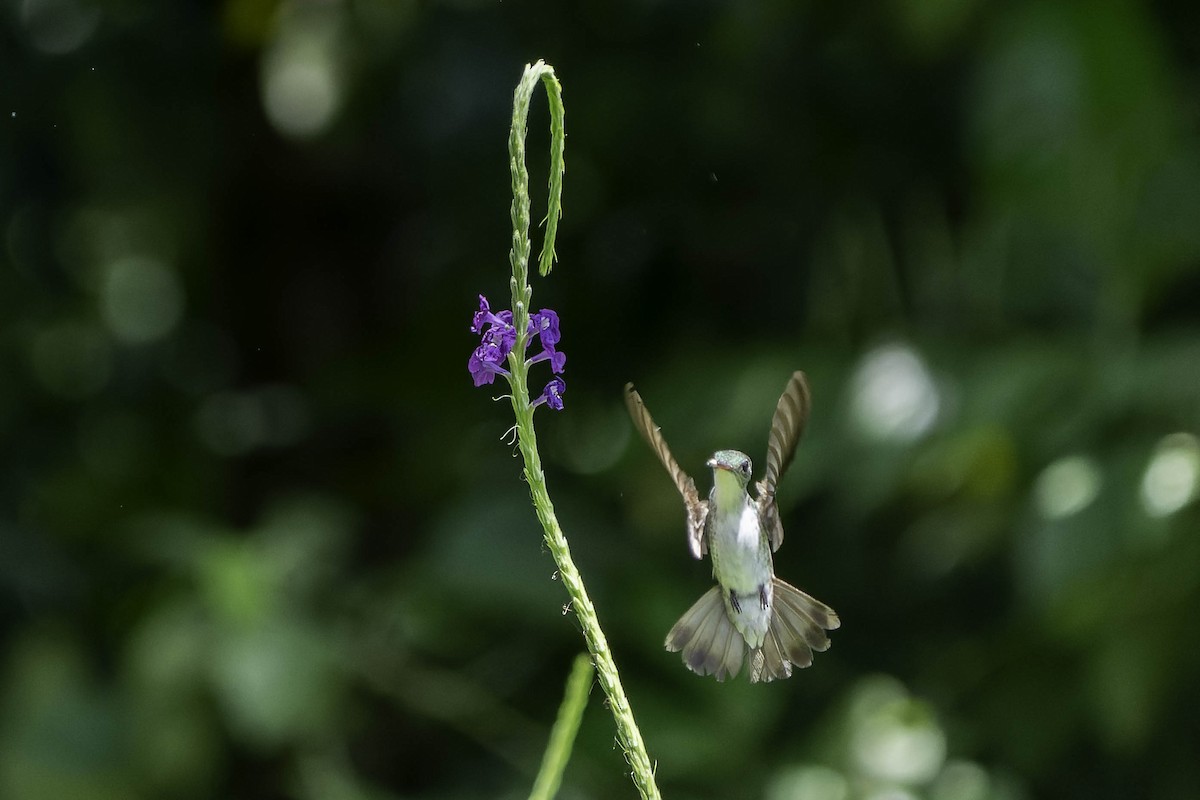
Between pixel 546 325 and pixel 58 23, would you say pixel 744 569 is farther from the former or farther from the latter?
pixel 58 23

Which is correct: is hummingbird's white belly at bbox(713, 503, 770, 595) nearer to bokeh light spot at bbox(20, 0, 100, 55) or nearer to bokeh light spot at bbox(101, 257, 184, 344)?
bokeh light spot at bbox(20, 0, 100, 55)

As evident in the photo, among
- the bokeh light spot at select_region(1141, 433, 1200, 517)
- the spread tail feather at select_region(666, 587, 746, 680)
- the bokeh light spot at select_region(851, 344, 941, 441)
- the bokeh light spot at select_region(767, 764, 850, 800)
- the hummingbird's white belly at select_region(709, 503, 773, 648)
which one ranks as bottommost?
the spread tail feather at select_region(666, 587, 746, 680)

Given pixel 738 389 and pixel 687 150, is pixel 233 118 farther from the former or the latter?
pixel 738 389

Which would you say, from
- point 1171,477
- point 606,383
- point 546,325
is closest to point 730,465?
point 546,325

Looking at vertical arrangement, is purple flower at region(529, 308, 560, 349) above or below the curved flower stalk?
above

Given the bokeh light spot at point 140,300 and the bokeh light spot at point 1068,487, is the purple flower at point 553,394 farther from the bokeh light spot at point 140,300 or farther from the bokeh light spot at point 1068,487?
the bokeh light spot at point 140,300

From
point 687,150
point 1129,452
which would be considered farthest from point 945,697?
point 687,150

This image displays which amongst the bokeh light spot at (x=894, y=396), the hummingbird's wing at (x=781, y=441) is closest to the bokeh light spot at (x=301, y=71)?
the bokeh light spot at (x=894, y=396)

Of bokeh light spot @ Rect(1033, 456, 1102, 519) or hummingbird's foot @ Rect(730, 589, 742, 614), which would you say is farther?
bokeh light spot @ Rect(1033, 456, 1102, 519)

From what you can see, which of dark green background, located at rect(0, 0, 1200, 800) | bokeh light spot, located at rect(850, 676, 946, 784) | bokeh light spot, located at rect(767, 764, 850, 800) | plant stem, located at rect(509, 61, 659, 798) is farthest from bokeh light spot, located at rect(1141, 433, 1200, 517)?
plant stem, located at rect(509, 61, 659, 798)
